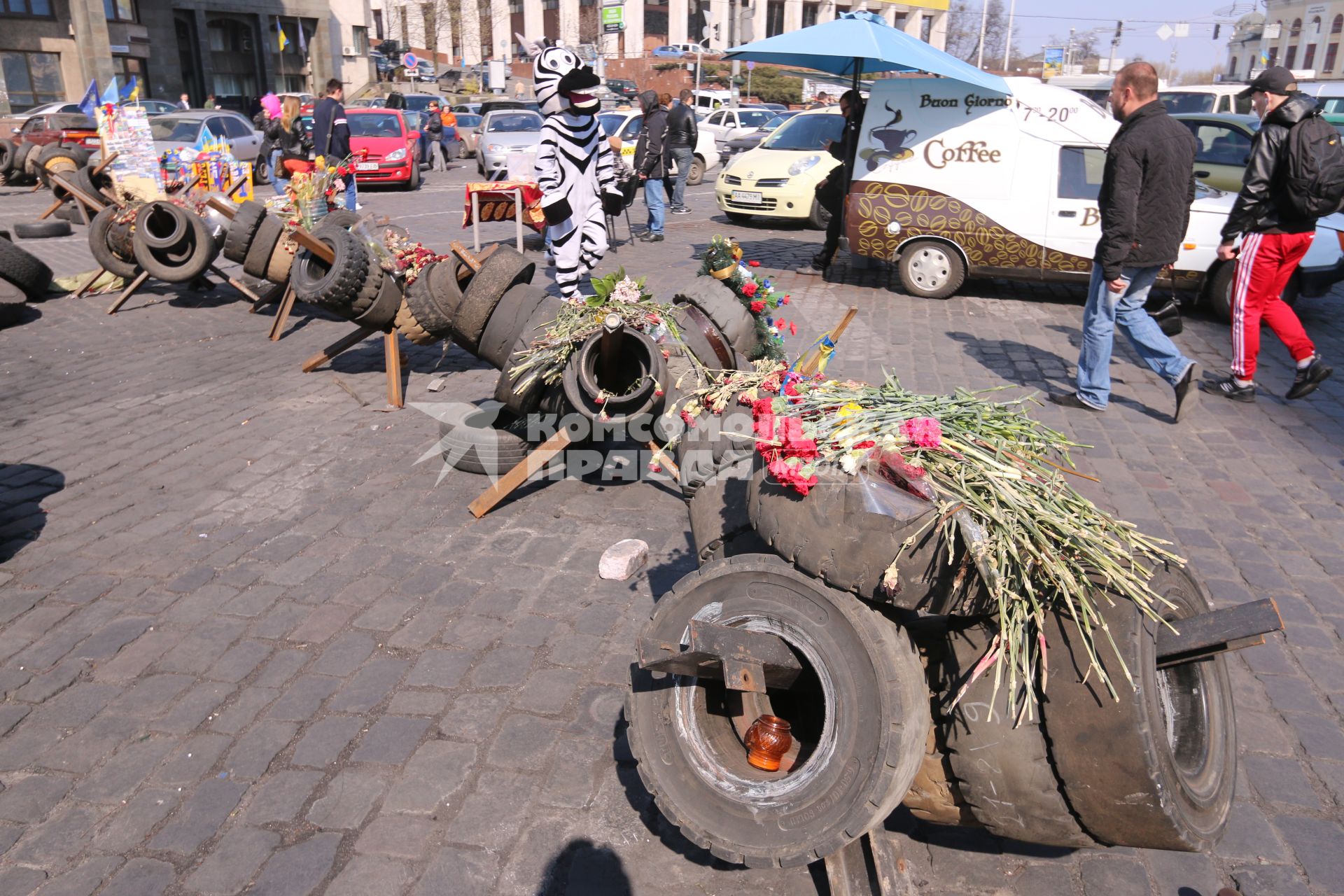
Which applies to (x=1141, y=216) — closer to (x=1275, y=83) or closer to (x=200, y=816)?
(x=1275, y=83)

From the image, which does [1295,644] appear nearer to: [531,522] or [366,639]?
[531,522]

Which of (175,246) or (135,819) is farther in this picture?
(175,246)

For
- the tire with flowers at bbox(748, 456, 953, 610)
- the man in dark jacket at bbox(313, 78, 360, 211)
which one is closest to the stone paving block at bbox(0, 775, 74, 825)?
the tire with flowers at bbox(748, 456, 953, 610)

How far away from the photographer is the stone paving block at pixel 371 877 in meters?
2.87

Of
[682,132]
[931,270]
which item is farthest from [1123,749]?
[682,132]

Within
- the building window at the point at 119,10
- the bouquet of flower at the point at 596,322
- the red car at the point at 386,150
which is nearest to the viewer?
the bouquet of flower at the point at 596,322

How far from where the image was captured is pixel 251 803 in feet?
10.6

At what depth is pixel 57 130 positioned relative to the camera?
22.1 meters

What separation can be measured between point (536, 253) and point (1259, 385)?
919cm

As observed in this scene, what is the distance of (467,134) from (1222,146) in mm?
22316

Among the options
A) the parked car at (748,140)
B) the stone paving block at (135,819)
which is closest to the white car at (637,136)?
the parked car at (748,140)

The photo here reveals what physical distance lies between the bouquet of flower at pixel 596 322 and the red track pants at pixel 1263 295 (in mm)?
4734

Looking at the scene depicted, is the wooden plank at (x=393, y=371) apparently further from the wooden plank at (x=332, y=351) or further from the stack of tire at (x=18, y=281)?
the stack of tire at (x=18, y=281)

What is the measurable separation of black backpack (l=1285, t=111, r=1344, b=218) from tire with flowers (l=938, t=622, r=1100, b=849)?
19.2ft
